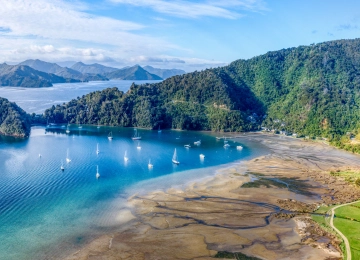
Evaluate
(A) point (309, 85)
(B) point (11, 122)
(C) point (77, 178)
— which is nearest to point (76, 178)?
(C) point (77, 178)

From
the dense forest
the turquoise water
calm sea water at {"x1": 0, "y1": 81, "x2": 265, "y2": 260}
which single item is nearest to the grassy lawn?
calm sea water at {"x1": 0, "y1": 81, "x2": 265, "y2": 260}

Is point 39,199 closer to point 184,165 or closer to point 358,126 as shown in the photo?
point 184,165

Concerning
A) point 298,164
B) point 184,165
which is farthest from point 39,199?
point 298,164

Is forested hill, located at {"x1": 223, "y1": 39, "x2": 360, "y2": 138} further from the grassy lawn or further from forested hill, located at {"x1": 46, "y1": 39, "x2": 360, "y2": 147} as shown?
the grassy lawn

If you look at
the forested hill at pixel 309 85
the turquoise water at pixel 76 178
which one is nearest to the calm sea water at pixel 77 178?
the turquoise water at pixel 76 178

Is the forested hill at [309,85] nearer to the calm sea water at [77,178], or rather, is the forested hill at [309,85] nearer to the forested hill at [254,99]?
the forested hill at [254,99]

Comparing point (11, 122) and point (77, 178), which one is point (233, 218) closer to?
point (77, 178)
